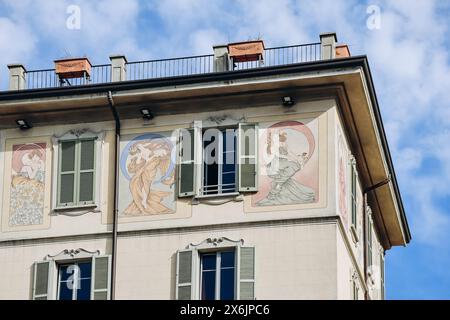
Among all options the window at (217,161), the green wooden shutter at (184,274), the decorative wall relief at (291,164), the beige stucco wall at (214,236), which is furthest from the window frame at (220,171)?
the green wooden shutter at (184,274)

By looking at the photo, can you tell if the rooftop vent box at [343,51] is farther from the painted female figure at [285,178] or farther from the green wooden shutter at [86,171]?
the green wooden shutter at [86,171]

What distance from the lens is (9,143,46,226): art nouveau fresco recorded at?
41.6 meters

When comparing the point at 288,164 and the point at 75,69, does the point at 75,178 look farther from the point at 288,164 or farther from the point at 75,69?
the point at 288,164

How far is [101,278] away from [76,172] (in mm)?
3239

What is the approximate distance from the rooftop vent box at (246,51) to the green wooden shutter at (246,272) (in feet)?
18.6

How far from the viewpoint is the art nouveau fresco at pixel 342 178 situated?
40.6m

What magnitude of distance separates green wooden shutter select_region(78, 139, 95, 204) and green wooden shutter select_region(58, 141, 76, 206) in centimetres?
19

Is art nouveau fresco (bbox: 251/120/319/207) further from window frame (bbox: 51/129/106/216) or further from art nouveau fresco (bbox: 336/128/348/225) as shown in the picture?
window frame (bbox: 51/129/106/216)

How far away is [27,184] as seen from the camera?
4200cm

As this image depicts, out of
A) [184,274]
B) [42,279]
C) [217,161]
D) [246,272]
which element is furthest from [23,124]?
Answer: [246,272]

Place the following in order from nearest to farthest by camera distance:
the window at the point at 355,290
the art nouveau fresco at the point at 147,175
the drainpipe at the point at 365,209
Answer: the art nouveau fresco at the point at 147,175 < the window at the point at 355,290 < the drainpipe at the point at 365,209
